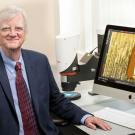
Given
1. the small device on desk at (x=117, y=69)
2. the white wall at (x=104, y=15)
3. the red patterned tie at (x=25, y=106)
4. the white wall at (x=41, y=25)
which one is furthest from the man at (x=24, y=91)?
the white wall at (x=104, y=15)

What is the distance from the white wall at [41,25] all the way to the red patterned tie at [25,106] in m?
0.86

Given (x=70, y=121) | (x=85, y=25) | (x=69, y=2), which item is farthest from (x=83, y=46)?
(x=70, y=121)

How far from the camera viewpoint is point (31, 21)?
8.54 feet

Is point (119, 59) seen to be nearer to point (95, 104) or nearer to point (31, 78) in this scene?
point (95, 104)

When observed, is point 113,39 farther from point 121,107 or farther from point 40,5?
point 40,5

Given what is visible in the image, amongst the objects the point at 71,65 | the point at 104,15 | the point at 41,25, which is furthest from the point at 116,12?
the point at 71,65

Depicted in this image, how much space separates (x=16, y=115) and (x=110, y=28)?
744mm

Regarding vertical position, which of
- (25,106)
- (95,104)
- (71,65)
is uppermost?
(71,65)

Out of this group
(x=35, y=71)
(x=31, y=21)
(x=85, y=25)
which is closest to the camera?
(x=35, y=71)

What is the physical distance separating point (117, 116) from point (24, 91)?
53cm

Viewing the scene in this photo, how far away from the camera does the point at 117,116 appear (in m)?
1.87

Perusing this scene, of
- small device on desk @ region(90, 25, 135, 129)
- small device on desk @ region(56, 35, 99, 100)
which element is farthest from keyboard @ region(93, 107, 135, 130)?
small device on desk @ region(56, 35, 99, 100)

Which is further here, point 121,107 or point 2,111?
point 121,107

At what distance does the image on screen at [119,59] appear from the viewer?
1891mm
